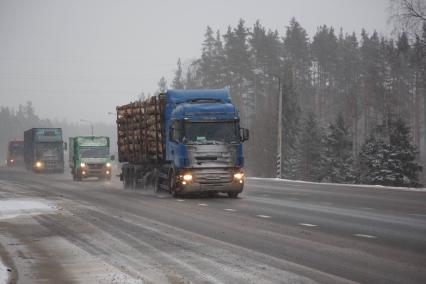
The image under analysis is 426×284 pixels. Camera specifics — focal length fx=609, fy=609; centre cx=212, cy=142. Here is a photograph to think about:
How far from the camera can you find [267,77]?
305ft

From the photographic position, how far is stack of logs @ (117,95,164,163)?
78.6 feet

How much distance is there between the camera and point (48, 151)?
55.6 meters

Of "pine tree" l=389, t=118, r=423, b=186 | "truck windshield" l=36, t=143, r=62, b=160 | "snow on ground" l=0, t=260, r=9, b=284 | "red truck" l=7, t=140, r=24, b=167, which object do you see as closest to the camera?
"snow on ground" l=0, t=260, r=9, b=284

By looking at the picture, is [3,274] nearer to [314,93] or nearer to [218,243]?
[218,243]

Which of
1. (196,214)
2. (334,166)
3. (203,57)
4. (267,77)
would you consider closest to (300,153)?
(334,166)

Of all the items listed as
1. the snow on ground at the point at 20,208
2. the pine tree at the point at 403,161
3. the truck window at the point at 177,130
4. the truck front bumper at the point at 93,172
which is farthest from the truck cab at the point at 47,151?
the truck window at the point at 177,130

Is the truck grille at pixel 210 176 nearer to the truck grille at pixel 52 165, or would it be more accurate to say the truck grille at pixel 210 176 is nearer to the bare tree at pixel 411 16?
the bare tree at pixel 411 16

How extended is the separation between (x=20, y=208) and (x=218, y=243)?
926 centimetres

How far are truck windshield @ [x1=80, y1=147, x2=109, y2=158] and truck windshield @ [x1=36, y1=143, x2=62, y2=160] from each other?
655 inches

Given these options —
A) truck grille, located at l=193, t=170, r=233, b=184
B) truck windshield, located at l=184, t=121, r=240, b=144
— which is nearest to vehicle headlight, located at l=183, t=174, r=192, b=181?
truck grille, located at l=193, t=170, r=233, b=184

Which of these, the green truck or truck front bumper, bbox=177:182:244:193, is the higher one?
the green truck

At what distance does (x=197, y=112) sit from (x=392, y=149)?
27057mm

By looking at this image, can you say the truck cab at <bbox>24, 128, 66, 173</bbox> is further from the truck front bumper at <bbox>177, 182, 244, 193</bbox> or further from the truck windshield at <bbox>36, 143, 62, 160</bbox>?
the truck front bumper at <bbox>177, 182, 244, 193</bbox>

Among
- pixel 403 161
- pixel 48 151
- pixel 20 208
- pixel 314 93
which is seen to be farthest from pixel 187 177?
pixel 314 93
